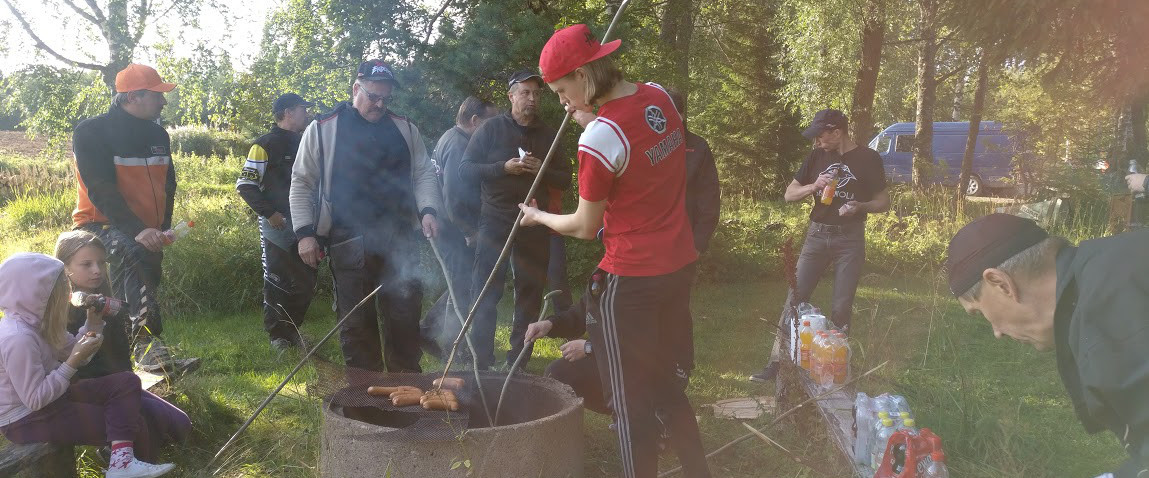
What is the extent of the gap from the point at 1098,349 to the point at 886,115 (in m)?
33.7

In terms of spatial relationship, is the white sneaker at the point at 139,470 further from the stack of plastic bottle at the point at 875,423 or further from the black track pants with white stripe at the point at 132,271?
the stack of plastic bottle at the point at 875,423

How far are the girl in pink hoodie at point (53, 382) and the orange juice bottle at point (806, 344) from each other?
3372 mm

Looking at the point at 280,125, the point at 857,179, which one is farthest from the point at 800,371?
the point at 280,125

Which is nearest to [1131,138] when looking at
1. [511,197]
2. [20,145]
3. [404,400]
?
[511,197]

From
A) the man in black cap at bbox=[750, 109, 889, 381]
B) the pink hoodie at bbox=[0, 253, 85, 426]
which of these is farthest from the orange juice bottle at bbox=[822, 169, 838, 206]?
the pink hoodie at bbox=[0, 253, 85, 426]

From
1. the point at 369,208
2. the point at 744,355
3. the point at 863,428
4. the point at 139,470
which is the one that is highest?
the point at 369,208

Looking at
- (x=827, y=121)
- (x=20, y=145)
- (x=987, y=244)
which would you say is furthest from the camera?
(x=20, y=145)

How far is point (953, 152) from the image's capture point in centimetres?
2588

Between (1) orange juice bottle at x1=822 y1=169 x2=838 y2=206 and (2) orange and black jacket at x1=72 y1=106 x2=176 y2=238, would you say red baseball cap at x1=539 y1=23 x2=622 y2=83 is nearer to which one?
(1) orange juice bottle at x1=822 y1=169 x2=838 y2=206

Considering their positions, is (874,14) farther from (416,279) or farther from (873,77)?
(416,279)

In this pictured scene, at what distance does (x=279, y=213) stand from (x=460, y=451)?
390cm

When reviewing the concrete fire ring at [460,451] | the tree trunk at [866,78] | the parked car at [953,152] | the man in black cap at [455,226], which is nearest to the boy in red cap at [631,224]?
the concrete fire ring at [460,451]

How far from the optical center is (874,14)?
12078 millimetres

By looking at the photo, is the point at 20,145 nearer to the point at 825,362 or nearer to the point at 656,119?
the point at 825,362
